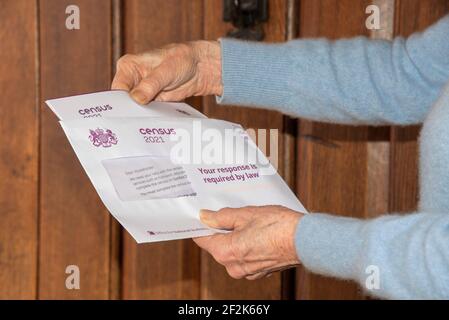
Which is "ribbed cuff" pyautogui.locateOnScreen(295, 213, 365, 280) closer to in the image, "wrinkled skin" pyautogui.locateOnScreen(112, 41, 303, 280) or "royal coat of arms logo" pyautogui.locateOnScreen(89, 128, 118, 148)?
"wrinkled skin" pyautogui.locateOnScreen(112, 41, 303, 280)

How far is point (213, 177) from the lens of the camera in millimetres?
873

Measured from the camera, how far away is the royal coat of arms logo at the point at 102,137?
2.65ft

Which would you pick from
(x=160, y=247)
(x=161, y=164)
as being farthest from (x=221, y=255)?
(x=160, y=247)

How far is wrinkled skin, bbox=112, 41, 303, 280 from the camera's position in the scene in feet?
2.73

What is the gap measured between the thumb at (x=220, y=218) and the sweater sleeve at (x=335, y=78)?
21 centimetres

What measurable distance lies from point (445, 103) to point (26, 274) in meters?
0.76

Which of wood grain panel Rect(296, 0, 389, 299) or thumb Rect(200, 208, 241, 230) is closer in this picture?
thumb Rect(200, 208, 241, 230)

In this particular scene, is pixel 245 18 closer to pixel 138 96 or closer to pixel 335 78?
pixel 335 78

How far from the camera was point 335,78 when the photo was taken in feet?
3.22

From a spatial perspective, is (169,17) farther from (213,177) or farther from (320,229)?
(320,229)

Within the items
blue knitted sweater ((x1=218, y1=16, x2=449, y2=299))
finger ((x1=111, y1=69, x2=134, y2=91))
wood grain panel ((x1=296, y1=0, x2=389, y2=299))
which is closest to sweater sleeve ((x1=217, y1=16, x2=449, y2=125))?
blue knitted sweater ((x1=218, y1=16, x2=449, y2=299))

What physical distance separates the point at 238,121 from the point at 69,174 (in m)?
0.29

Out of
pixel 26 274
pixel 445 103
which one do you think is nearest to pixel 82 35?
pixel 26 274

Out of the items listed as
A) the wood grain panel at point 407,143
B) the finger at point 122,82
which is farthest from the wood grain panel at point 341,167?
the finger at point 122,82
